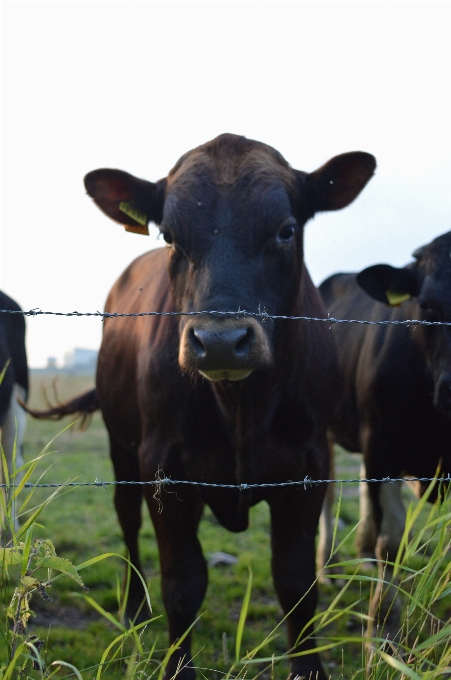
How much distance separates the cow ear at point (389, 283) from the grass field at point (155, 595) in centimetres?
174

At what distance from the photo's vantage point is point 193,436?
344 cm

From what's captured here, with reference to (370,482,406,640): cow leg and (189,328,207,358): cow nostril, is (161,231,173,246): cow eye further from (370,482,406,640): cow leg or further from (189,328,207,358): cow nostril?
(370,482,406,640): cow leg

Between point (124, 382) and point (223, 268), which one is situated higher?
point (223, 268)

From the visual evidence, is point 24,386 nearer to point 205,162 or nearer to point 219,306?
point 205,162

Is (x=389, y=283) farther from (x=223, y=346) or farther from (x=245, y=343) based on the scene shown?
(x=223, y=346)

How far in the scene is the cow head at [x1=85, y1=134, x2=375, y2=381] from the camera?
2.81 metres

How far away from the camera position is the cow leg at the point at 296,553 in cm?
351

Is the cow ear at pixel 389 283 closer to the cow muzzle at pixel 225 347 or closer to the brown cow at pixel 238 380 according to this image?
the brown cow at pixel 238 380

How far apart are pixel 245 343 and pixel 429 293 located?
181cm

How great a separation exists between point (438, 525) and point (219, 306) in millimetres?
1106

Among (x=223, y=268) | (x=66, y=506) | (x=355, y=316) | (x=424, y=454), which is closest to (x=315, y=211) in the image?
(x=223, y=268)

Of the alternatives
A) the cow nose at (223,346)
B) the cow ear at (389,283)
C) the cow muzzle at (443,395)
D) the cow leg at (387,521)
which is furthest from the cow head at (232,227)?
the cow leg at (387,521)

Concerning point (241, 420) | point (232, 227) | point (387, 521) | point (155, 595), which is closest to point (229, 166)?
point (232, 227)

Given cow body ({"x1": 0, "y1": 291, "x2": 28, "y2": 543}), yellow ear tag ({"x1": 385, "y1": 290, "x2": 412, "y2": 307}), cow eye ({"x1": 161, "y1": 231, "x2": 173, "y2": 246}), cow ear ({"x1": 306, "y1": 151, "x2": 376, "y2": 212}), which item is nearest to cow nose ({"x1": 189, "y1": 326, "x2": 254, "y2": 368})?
cow eye ({"x1": 161, "y1": 231, "x2": 173, "y2": 246})
